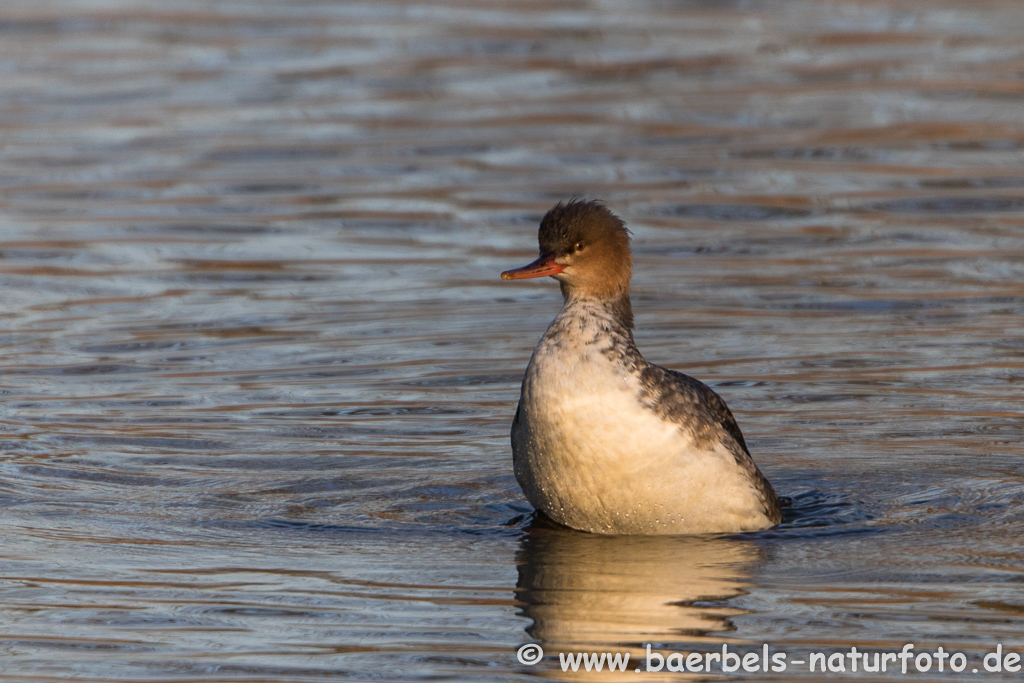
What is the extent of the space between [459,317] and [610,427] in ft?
15.6

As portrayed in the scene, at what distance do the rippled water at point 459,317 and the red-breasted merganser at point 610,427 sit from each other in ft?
0.61

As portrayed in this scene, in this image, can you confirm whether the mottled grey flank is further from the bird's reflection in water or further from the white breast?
the bird's reflection in water

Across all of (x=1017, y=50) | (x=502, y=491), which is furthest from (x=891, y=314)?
(x=1017, y=50)

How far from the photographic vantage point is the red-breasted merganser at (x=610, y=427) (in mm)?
6746

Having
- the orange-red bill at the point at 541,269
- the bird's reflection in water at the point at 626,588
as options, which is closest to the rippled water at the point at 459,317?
the bird's reflection in water at the point at 626,588

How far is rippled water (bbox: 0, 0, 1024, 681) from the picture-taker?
20.9 feet

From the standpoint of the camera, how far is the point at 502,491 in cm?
795

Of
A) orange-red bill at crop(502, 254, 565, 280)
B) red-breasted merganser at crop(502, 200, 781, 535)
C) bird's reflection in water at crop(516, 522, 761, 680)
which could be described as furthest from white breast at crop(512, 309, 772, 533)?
orange-red bill at crop(502, 254, 565, 280)

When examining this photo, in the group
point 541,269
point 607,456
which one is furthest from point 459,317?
point 607,456

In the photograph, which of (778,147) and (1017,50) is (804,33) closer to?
(1017,50)

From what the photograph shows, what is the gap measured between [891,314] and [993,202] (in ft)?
10.4

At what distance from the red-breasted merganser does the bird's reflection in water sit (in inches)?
4.5

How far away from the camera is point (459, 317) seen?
11.4 metres

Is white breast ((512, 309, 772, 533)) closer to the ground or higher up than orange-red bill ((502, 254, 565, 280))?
closer to the ground
